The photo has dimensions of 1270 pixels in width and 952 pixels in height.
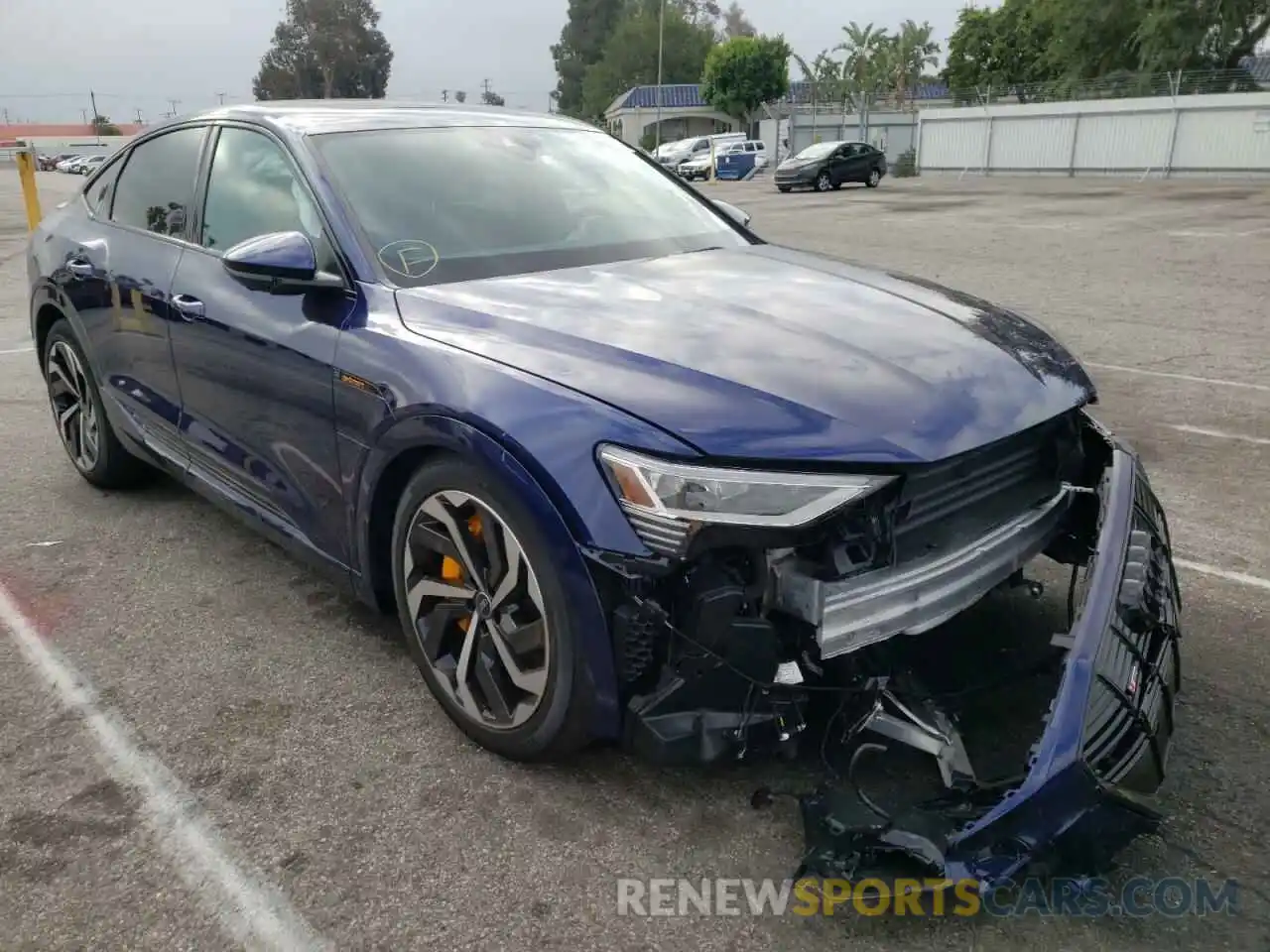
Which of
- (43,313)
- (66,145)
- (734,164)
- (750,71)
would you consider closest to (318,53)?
(66,145)

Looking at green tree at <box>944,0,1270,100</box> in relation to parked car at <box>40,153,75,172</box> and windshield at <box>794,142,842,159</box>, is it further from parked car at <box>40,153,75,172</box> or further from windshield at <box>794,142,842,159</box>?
parked car at <box>40,153,75,172</box>

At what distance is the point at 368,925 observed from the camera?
2170mm

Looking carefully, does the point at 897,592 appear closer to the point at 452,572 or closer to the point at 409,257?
the point at 452,572

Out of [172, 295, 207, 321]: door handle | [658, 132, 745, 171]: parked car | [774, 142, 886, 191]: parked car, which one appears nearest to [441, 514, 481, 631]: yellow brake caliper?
[172, 295, 207, 321]: door handle

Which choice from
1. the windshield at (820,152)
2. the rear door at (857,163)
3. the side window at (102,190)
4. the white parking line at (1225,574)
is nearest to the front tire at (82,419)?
the side window at (102,190)

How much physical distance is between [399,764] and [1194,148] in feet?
114

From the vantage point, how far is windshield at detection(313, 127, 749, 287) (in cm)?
311

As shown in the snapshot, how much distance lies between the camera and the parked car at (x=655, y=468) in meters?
2.14

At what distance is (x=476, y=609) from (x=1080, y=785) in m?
1.43

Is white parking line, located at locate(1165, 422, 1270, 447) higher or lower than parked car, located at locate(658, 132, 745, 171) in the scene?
lower

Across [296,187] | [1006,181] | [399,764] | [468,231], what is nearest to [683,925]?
[399,764]

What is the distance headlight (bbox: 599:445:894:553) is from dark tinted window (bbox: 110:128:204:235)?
101 inches

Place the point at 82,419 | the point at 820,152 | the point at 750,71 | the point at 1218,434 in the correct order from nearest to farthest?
the point at 82,419 < the point at 1218,434 < the point at 820,152 < the point at 750,71

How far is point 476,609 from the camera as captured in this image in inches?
103
